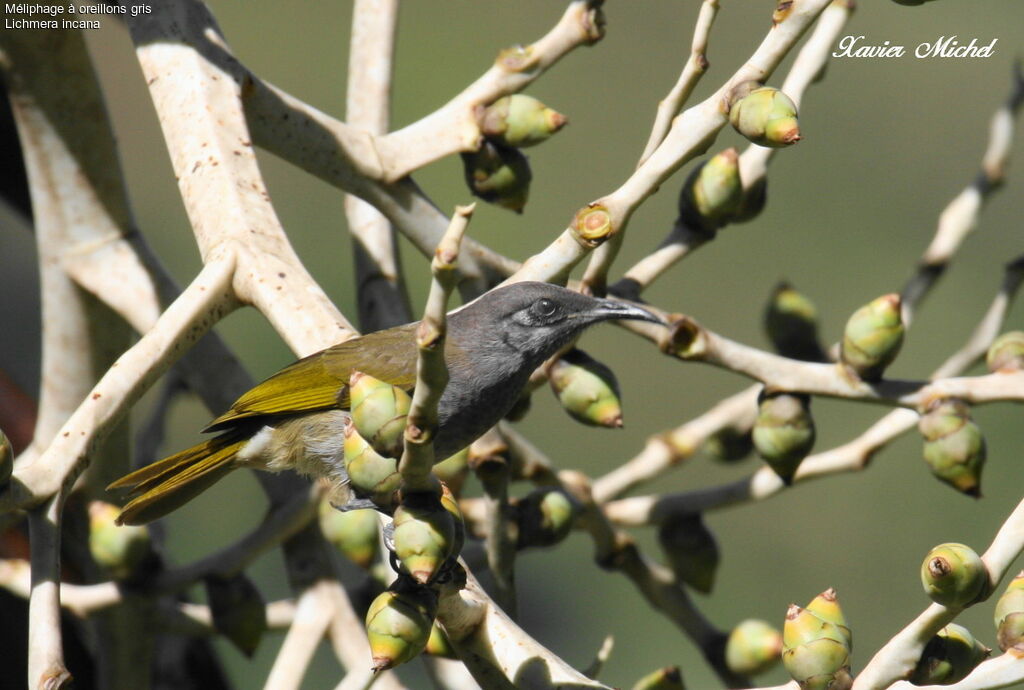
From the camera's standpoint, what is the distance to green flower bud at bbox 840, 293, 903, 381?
227cm

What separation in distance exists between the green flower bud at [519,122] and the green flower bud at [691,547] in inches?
33.9

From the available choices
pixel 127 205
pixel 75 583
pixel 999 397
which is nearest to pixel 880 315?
pixel 999 397

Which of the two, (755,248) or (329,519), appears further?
(755,248)

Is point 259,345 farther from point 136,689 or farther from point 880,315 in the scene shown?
point 880,315

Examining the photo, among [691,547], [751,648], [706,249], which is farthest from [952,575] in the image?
[706,249]

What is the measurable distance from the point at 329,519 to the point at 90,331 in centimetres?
73

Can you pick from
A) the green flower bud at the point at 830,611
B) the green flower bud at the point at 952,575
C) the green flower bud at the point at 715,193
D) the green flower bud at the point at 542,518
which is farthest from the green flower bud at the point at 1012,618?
the green flower bud at the point at 715,193

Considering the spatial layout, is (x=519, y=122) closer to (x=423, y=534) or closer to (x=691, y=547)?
(x=691, y=547)

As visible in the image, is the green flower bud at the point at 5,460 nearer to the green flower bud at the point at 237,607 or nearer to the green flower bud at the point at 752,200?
the green flower bud at the point at 237,607

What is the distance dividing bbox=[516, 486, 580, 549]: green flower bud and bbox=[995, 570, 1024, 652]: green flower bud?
0.88m

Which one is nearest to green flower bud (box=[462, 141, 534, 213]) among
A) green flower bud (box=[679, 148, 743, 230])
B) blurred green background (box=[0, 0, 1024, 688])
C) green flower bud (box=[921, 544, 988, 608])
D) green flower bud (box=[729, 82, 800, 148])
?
green flower bud (box=[679, 148, 743, 230])

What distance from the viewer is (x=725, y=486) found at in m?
2.62

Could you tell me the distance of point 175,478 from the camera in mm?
2660

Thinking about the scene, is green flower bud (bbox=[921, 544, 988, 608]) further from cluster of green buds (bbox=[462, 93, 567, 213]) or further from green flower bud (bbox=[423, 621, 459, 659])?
cluster of green buds (bbox=[462, 93, 567, 213])
